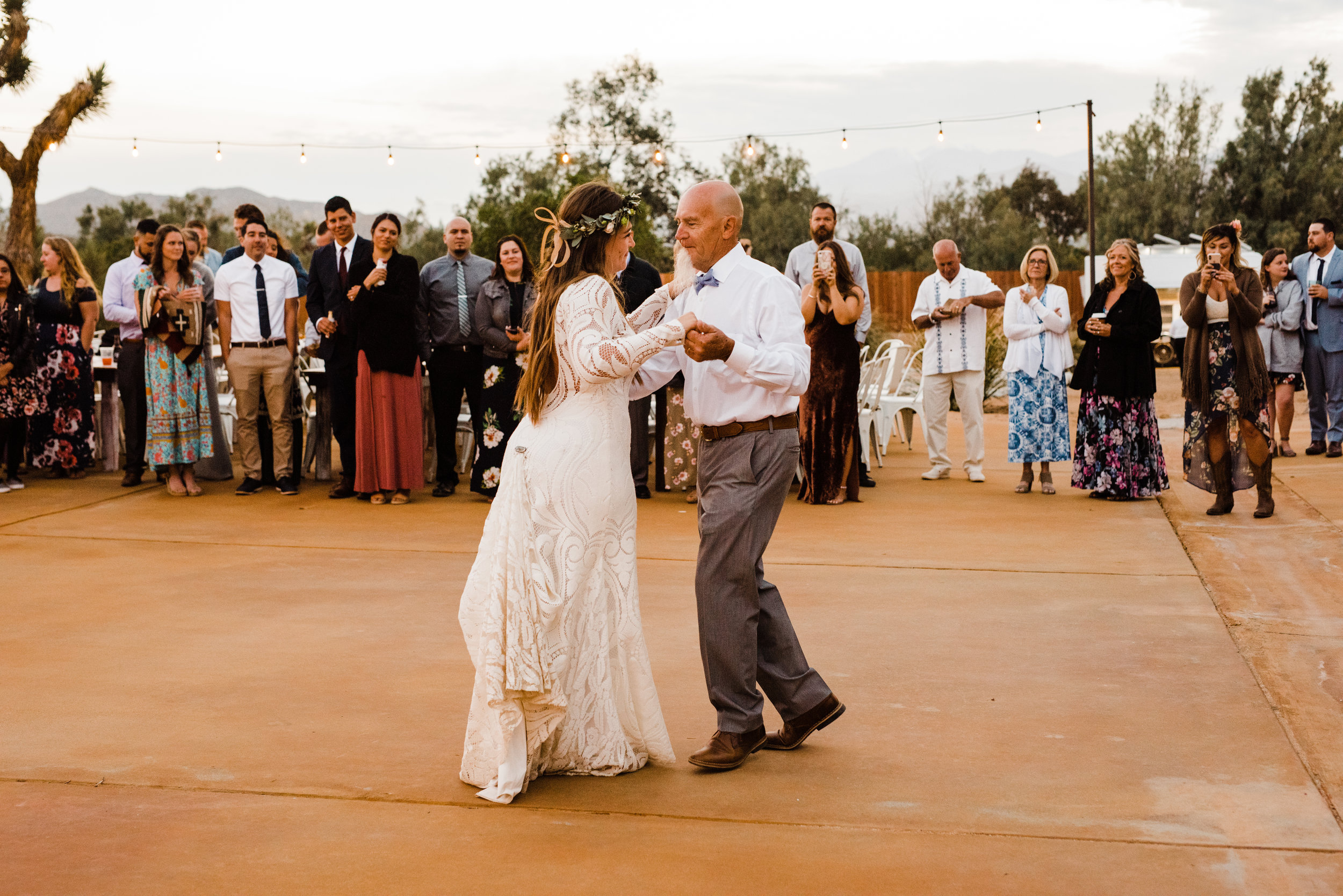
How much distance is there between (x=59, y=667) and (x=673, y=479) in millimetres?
5512

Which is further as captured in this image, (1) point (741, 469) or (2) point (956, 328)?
(2) point (956, 328)

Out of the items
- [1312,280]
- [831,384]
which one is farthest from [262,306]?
[1312,280]

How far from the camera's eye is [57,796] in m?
3.66

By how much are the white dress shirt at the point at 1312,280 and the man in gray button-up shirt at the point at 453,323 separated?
7332 millimetres

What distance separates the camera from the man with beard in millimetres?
9500

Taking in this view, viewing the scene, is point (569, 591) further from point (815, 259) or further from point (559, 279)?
A: point (815, 259)

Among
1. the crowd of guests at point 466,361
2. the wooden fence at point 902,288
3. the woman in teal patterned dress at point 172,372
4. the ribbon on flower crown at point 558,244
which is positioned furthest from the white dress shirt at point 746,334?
the wooden fence at point 902,288

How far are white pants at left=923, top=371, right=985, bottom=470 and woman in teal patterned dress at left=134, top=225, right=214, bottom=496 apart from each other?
5.80 meters

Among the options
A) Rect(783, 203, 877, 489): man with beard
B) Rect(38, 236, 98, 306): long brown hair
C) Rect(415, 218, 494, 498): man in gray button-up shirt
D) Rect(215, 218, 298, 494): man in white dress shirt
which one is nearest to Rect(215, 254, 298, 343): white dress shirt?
Rect(215, 218, 298, 494): man in white dress shirt

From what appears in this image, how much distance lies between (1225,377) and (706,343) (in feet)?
18.7

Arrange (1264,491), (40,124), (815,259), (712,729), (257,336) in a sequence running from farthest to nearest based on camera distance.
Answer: (40,124) < (257,336) < (815,259) < (1264,491) < (712,729)

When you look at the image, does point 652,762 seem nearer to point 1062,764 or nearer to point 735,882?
point 735,882

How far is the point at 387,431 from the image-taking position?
923 cm

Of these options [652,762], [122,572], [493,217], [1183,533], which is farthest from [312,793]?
[493,217]
